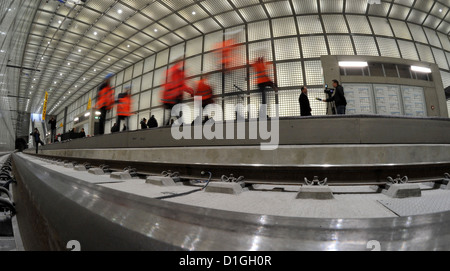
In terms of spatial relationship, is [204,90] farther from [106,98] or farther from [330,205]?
[106,98]

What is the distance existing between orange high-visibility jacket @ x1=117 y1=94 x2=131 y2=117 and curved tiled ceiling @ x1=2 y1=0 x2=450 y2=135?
132 inches

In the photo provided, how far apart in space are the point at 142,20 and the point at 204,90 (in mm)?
6202

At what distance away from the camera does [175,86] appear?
14.2 metres

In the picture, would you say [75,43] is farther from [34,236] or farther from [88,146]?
[34,236]

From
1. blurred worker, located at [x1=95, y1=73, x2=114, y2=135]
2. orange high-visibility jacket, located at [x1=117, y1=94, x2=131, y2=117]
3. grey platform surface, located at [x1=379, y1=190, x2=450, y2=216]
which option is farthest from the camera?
blurred worker, located at [x1=95, y1=73, x2=114, y2=135]

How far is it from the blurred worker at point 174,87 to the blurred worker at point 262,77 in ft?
16.5

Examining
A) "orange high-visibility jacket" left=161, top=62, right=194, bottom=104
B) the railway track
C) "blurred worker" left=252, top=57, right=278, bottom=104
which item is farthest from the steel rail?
"orange high-visibility jacket" left=161, top=62, right=194, bottom=104

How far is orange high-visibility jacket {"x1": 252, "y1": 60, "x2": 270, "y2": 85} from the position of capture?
36.3 ft

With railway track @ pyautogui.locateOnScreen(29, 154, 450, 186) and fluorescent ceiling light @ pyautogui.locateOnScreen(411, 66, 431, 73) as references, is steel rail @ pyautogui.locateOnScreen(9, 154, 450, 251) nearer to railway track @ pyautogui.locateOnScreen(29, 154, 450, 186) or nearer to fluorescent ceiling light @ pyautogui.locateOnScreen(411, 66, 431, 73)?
railway track @ pyautogui.locateOnScreen(29, 154, 450, 186)

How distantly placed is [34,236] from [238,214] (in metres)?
0.96

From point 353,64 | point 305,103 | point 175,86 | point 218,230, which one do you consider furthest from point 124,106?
point 218,230
